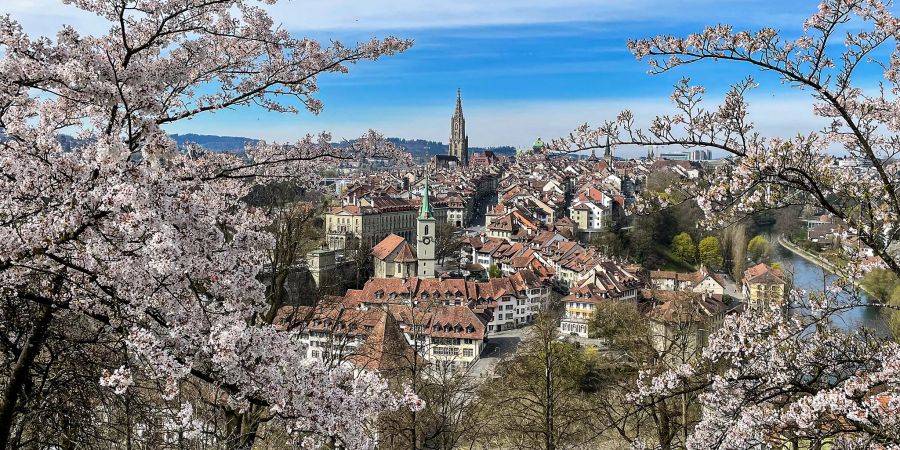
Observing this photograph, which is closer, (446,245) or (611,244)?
(611,244)

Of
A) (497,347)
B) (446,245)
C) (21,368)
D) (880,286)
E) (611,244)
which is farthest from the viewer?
(446,245)

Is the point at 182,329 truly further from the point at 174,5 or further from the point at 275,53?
the point at 275,53

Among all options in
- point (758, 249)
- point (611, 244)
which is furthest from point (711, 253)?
point (611, 244)

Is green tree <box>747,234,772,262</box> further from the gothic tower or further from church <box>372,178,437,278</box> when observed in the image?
the gothic tower

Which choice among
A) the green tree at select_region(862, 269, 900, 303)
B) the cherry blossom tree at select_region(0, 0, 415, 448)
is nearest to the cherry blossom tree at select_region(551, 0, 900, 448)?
the cherry blossom tree at select_region(0, 0, 415, 448)

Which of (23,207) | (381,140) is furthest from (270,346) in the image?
(381,140)

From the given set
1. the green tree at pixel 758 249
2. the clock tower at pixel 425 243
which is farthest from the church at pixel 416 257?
the green tree at pixel 758 249

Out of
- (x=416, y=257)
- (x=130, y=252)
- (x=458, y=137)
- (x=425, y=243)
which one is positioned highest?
(x=458, y=137)

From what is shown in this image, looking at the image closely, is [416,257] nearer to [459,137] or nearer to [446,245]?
[446,245]
